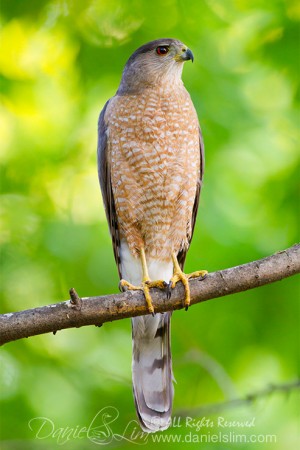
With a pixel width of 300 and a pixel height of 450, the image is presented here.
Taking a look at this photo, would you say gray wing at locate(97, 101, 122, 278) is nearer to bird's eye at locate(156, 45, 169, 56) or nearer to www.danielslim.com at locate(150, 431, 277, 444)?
bird's eye at locate(156, 45, 169, 56)

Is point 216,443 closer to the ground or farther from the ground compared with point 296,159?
closer to the ground

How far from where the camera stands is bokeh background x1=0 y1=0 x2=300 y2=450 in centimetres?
532

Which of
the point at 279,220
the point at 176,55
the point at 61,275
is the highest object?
the point at 176,55

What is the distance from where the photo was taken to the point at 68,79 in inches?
237

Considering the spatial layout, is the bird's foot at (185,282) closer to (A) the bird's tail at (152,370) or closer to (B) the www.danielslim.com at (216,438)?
(A) the bird's tail at (152,370)

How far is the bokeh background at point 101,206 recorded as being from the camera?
532 cm

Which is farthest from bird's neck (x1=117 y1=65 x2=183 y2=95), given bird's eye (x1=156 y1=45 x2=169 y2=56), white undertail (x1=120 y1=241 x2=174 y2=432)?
white undertail (x1=120 y1=241 x2=174 y2=432)

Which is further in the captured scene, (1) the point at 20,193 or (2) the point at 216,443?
(1) the point at 20,193

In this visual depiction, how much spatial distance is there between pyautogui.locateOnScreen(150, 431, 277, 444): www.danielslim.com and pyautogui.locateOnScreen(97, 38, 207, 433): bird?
0.14 meters

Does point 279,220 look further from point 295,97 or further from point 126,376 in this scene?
point 126,376

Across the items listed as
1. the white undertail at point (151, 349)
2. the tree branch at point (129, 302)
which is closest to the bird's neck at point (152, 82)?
the white undertail at point (151, 349)

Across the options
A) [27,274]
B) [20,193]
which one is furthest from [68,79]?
[27,274]

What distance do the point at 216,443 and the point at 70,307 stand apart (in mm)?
1727

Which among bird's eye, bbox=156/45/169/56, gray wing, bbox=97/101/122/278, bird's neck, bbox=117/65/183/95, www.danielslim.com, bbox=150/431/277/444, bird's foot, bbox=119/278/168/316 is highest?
bird's eye, bbox=156/45/169/56
